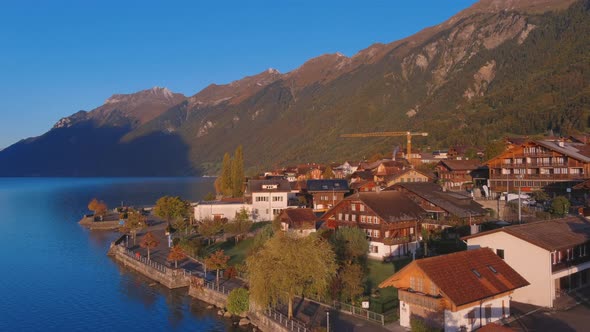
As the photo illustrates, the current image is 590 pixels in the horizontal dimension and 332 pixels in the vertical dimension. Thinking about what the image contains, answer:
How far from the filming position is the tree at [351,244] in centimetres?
4365

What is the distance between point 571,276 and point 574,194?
1245 inches

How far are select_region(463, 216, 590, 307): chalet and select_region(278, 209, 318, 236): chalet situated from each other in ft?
84.8

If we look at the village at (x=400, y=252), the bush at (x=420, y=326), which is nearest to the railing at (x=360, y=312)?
the village at (x=400, y=252)

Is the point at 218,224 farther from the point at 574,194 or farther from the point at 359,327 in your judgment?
the point at 574,194

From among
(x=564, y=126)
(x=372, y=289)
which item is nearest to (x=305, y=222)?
(x=372, y=289)

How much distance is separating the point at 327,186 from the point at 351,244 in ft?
115

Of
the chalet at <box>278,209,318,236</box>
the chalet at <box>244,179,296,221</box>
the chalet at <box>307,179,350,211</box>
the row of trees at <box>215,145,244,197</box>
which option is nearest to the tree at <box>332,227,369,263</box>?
the chalet at <box>278,209,318,236</box>

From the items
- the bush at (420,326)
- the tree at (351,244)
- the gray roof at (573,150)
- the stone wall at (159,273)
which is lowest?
the stone wall at (159,273)

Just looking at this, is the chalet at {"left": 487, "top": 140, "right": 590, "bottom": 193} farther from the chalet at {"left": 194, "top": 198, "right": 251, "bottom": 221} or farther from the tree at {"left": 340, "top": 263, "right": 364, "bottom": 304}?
the tree at {"left": 340, "top": 263, "right": 364, "bottom": 304}

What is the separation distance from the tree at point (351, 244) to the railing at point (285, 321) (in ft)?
27.6

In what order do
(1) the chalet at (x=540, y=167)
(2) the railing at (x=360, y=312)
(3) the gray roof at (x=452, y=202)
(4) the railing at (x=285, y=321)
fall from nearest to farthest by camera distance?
(4) the railing at (x=285, y=321), (2) the railing at (x=360, y=312), (3) the gray roof at (x=452, y=202), (1) the chalet at (x=540, y=167)

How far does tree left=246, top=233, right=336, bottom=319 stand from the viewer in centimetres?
3594

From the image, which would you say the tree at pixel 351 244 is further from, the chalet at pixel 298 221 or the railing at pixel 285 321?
the chalet at pixel 298 221

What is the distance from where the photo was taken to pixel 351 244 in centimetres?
4638
